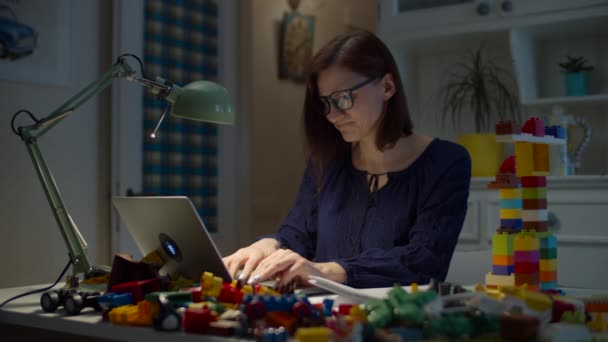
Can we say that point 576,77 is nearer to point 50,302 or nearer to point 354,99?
point 354,99

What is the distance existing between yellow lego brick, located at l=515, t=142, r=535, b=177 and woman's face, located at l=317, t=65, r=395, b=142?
62 cm

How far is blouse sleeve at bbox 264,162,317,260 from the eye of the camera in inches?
75.8

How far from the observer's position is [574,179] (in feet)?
8.70

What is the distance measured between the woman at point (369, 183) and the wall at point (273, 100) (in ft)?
6.44

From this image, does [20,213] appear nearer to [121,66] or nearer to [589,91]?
[121,66]

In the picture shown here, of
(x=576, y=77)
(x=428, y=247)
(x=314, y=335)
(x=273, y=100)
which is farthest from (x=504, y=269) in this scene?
(x=273, y=100)

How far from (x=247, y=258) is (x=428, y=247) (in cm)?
42

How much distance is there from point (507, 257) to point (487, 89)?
2.13 meters

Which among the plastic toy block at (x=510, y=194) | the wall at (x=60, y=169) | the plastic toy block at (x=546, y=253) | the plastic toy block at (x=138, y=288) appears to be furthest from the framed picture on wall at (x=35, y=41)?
the plastic toy block at (x=546, y=253)

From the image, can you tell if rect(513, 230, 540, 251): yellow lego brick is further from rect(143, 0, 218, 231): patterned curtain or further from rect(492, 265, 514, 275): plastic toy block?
rect(143, 0, 218, 231): patterned curtain

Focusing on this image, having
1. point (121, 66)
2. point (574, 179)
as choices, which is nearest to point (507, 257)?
point (121, 66)

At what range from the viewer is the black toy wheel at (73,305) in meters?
1.14

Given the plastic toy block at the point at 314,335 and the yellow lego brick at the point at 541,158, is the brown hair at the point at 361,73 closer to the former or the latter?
the yellow lego brick at the point at 541,158

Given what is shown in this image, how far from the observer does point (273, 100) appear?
13.9 feet
